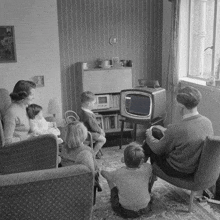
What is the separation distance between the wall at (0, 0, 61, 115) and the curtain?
1.72 metres

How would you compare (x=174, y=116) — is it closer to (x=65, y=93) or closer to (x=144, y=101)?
(x=144, y=101)

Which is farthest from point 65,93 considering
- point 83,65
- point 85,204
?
point 85,204

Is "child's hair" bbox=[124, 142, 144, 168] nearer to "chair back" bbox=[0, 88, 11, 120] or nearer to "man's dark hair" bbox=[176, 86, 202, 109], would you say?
"man's dark hair" bbox=[176, 86, 202, 109]

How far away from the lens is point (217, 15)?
15.0 ft

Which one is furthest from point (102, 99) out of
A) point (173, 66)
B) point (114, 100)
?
point (173, 66)

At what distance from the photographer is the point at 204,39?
505 cm

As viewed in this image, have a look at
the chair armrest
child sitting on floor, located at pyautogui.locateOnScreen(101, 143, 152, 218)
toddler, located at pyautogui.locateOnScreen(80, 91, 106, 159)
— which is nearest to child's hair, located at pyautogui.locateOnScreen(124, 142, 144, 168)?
child sitting on floor, located at pyautogui.locateOnScreen(101, 143, 152, 218)

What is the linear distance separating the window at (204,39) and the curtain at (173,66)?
311mm

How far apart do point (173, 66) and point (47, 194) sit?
3.82 metres

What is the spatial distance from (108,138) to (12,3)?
2515 millimetres

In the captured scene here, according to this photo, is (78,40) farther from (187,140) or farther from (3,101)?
(187,140)

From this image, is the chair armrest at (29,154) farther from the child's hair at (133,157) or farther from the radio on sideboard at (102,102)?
the radio on sideboard at (102,102)

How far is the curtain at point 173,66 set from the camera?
4.97 meters

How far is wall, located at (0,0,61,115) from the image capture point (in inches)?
188
